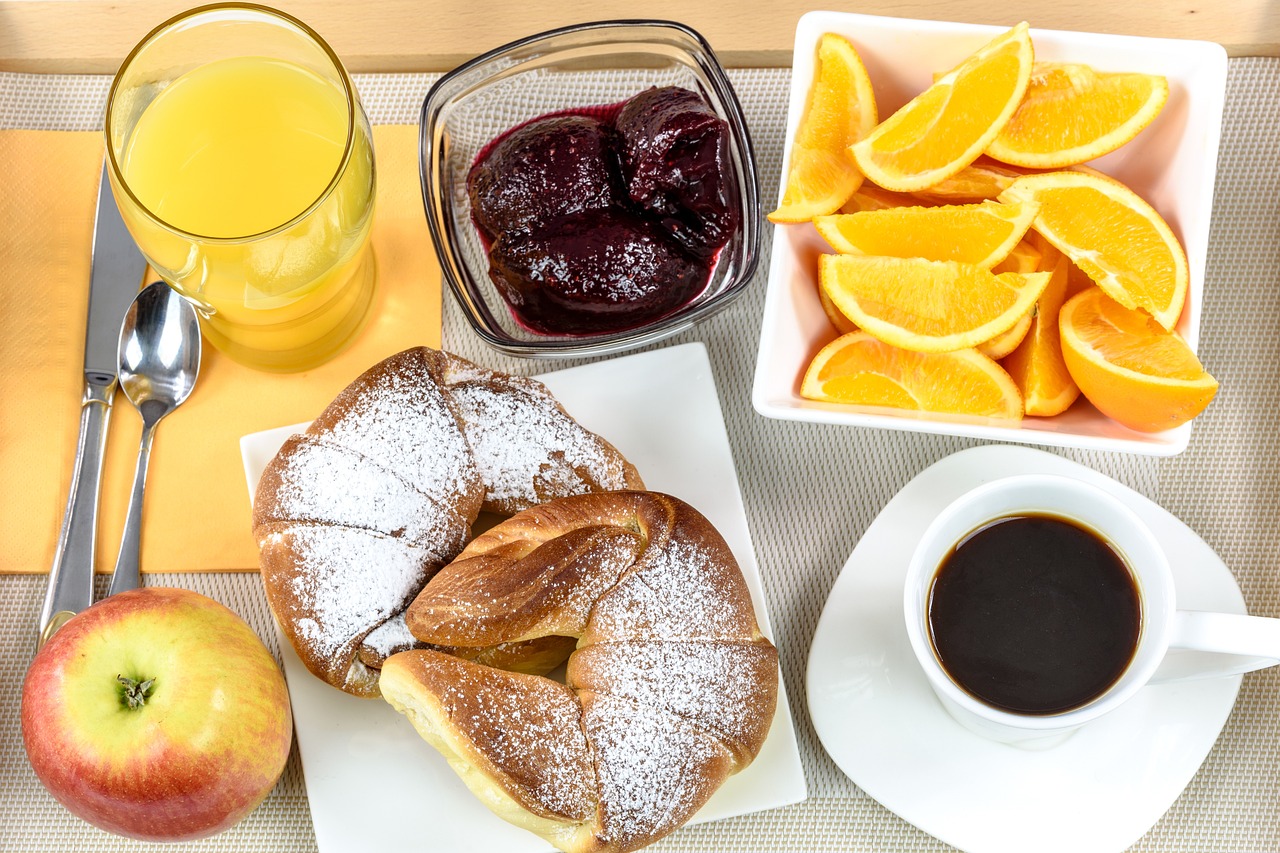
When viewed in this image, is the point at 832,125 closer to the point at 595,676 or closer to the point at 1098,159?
the point at 1098,159

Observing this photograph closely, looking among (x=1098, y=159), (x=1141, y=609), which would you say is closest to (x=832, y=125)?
(x=1098, y=159)

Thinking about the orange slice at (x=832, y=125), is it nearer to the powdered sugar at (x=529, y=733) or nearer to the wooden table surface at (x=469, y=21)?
the wooden table surface at (x=469, y=21)

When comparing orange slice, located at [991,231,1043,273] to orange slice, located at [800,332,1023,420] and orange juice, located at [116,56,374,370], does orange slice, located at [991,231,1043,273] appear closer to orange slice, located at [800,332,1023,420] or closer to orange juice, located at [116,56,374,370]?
orange slice, located at [800,332,1023,420]

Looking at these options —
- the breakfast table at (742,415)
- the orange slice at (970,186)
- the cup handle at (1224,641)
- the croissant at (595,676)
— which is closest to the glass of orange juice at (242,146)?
the breakfast table at (742,415)

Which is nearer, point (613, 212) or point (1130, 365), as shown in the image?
point (1130, 365)

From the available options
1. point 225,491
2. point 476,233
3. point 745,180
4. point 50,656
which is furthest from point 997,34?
point 50,656

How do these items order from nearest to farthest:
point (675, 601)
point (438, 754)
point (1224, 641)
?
1. point (1224, 641)
2. point (675, 601)
3. point (438, 754)

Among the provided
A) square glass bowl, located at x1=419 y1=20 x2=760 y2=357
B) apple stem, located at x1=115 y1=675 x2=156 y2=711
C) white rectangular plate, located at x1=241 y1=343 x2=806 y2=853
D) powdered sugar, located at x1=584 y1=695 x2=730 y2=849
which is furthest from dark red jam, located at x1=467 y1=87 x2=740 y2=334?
apple stem, located at x1=115 y1=675 x2=156 y2=711
